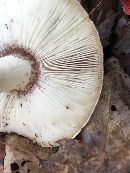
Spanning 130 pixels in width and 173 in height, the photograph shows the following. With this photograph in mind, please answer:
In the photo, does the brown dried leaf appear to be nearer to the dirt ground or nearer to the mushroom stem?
the dirt ground

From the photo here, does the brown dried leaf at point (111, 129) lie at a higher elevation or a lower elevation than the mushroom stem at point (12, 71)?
lower

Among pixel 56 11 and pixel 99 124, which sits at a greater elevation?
pixel 56 11

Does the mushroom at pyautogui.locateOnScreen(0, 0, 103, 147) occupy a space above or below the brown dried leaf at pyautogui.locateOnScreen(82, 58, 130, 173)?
above

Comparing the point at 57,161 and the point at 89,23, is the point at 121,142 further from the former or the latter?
the point at 89,23

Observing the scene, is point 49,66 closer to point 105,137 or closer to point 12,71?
point 12,71

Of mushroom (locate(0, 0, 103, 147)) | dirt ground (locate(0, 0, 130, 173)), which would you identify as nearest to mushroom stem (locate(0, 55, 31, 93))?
mushroom (locate(0, 0, 103, 147))

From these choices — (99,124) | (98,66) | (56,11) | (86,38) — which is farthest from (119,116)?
(56,11)

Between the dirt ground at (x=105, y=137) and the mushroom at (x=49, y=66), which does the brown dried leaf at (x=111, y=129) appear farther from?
the mushroom at (x=49, y=66)

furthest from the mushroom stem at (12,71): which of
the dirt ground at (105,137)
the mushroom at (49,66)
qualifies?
the dirt ground at (105,137)
